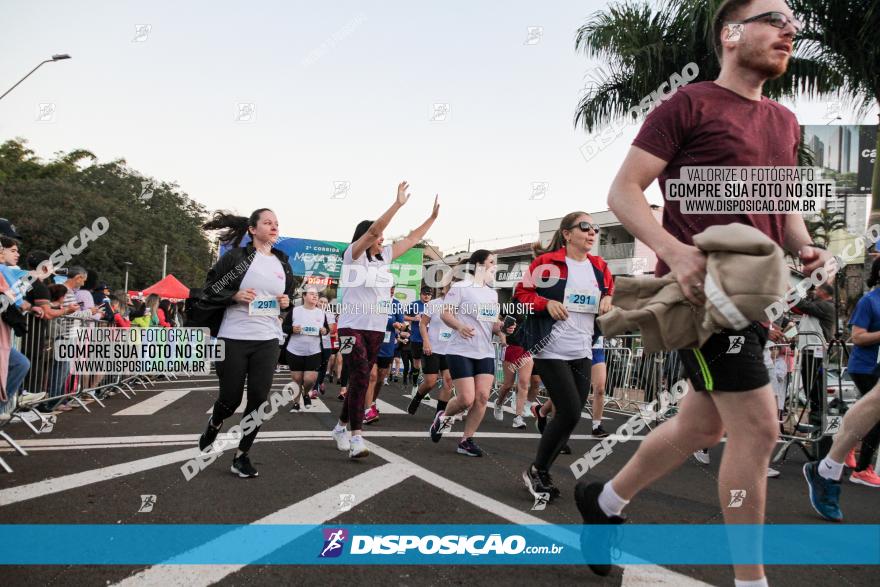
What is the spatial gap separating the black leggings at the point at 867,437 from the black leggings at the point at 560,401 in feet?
8.73

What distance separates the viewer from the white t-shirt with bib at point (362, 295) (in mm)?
6223

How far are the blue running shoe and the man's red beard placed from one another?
10.3 feet

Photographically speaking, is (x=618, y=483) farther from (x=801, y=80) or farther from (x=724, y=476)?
(x=801, y=80)

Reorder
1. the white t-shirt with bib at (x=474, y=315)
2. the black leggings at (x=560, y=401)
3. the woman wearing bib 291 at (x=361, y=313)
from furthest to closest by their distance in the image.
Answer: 1. the white t-shirt with bib at (x=474, y=315)
2. the woman wearing bib 291 at (x=361, y=313)
3. the black leggings at (x=560, y=401)

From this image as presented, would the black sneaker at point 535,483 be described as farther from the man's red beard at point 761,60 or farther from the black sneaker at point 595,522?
the man's red beard at point 761,60

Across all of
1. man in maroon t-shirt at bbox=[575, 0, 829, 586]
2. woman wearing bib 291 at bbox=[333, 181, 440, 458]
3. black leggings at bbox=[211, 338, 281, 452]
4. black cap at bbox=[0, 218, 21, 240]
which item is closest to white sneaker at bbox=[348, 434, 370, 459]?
woman wearing bib 291 at bbox=[333, 181, 440, 458]

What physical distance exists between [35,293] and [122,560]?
5.34 metres

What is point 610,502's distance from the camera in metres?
2.67

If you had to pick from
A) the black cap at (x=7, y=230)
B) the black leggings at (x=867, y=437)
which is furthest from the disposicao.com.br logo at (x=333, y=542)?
the black cap at (x=7, y=230)

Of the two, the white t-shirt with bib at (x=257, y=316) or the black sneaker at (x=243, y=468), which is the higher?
the white t-shirt with bib at (x=257, y=316)

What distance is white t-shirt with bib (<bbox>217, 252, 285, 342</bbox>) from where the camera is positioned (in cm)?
524

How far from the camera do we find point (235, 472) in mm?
5148

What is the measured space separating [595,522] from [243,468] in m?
3.19

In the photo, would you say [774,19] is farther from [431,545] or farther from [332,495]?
[332,495]
